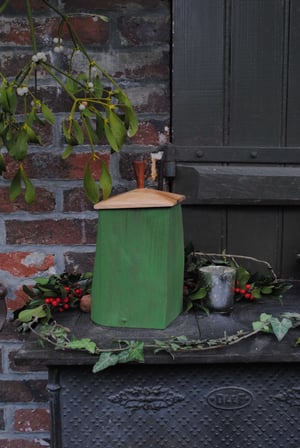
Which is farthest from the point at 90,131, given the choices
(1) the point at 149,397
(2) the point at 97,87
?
(1) the point at 149,397

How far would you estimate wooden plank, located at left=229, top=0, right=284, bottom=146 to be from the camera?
1.11 m

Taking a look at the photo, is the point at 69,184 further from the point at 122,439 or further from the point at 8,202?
the point at 122,439

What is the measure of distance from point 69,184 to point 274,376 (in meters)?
0.59

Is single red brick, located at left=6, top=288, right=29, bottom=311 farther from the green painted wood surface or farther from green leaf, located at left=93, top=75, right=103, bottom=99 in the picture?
green leaf, located at left=93, top=75, right=103, bottom=99

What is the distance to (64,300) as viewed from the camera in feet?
3.09

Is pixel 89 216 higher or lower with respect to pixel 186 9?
lower

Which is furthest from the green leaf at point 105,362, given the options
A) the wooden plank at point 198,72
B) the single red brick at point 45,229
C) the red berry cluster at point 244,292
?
the wooden plank at point 198,72

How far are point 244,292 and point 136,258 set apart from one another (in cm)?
25

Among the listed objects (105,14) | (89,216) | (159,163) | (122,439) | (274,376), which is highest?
(105,14)

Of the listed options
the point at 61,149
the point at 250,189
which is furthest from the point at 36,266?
the point at 250,189

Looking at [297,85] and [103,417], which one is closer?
[103,417]

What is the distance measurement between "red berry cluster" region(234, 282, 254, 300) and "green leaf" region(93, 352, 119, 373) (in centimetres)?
31

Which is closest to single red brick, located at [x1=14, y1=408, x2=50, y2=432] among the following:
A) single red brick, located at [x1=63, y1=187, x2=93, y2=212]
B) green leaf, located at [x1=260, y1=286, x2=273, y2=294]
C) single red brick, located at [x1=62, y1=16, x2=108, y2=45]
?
single red brick, located at [x1=63, y1=187, x2=93, y2=212]

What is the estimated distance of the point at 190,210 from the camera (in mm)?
1154
